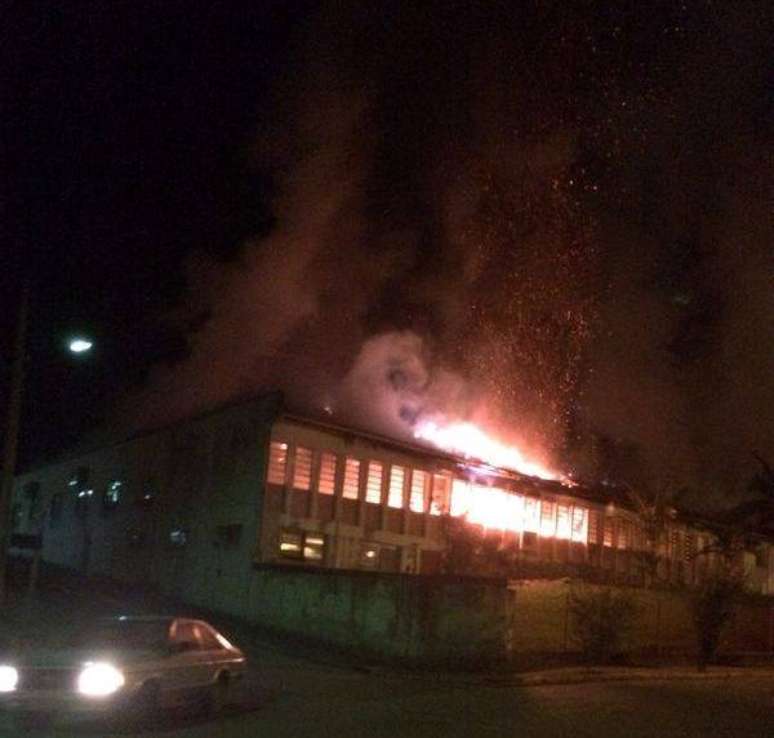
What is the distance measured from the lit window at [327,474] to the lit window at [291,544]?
59.0 inches

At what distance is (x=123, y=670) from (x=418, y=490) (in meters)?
21.4

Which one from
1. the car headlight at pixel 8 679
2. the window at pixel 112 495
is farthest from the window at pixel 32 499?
the car headlight at pixel 8 679

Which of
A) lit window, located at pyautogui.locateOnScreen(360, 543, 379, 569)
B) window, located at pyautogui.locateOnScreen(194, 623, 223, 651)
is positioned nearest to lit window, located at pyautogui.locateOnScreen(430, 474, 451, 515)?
lit window, located at pyautogui.locateOnScreen(360, 543, 379, 569)

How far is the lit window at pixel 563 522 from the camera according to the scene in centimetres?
3753

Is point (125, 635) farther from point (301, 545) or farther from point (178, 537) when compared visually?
point (178, 537)

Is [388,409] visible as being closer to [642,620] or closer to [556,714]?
[642,620]

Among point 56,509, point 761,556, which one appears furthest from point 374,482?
point 761,556

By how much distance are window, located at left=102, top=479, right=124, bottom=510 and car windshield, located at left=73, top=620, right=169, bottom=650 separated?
23.7 m

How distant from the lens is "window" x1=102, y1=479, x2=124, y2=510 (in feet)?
117

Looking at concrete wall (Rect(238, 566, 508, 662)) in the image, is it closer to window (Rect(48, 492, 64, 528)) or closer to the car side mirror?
the car side mirror

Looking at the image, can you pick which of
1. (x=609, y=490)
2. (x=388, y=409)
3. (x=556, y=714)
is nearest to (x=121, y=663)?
(x=556, y=714)

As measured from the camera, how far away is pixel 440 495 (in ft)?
107

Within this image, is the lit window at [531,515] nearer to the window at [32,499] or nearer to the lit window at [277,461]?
the lit window at [277,461]

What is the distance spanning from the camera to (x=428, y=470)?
32500 mm
